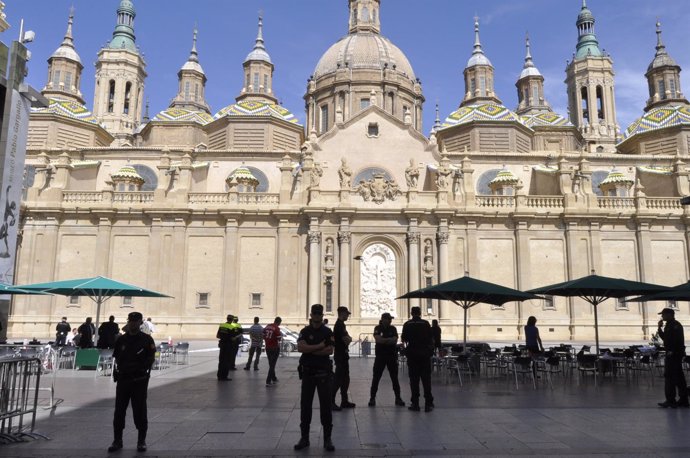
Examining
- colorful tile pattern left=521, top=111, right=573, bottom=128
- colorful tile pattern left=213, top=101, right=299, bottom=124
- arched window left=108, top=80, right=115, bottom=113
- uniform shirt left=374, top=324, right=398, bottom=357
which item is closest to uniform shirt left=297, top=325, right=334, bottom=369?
uniform shirt left=374, top=324, right=398, bottom=357

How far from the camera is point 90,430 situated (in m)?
9.38

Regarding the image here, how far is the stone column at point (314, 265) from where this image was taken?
36.8 meters

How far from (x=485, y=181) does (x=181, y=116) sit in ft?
92.1

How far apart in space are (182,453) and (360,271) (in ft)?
99.6

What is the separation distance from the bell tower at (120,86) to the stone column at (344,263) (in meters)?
30.9

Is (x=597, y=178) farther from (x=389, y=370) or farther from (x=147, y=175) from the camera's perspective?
(x=389, y=370)

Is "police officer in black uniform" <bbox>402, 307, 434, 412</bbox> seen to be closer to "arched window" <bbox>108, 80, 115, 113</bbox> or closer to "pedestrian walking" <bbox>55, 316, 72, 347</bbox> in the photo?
"pedestrian walking" <bbox>55, 316, 72, 347</bbox>

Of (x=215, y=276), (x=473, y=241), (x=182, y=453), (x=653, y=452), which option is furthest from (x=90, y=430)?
(x=473, y=241)

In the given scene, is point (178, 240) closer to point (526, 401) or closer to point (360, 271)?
point (360, 271)

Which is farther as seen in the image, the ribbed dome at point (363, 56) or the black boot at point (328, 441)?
the ribbed dome at point (363, 56)

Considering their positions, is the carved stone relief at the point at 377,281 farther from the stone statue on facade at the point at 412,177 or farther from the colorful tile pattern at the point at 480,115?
the colorful tile pattern at the point at 480,115

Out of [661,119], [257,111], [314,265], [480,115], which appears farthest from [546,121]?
[314,265]

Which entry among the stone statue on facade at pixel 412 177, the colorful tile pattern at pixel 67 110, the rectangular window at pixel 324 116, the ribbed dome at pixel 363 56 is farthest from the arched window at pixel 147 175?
the ribbed dome at pixel 363 56

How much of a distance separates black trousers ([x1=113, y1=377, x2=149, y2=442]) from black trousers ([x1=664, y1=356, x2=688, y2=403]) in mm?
10222
